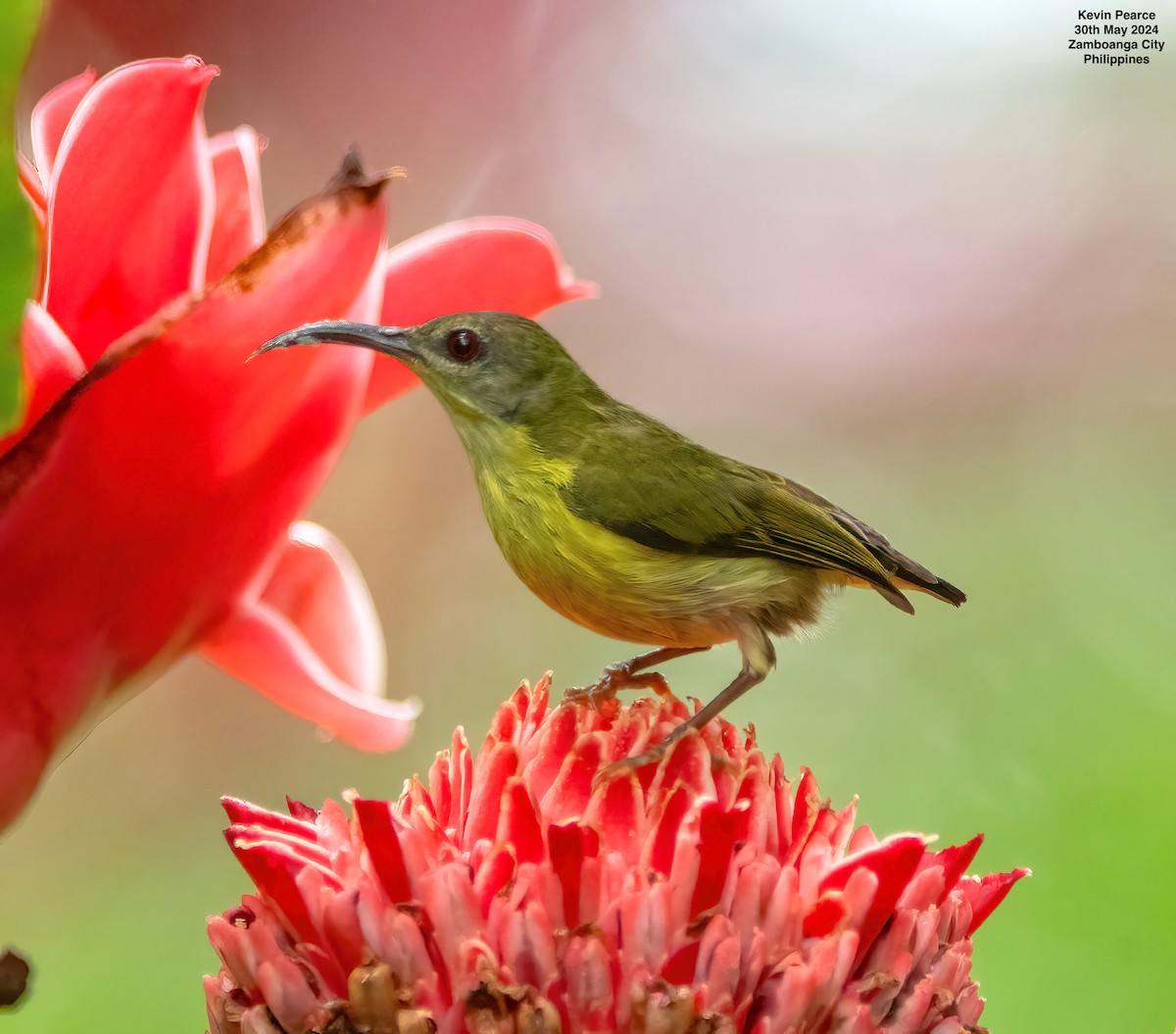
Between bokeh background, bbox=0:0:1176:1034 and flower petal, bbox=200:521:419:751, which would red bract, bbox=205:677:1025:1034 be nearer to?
flower petal, bbox=200:521:419:751

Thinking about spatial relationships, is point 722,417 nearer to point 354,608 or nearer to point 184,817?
point 184,817

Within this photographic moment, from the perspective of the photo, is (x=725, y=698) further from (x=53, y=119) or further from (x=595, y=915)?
(x=53, y=119)

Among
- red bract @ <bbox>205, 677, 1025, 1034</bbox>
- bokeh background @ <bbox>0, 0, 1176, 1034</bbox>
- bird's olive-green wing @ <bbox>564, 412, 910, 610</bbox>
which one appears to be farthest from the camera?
bokeh background @ <bbox>0, 0, 1176, 1034</bbox>

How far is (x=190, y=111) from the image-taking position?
228mm

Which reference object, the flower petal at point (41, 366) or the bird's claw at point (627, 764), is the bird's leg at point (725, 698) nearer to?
the bird's claw at point (627, 764)

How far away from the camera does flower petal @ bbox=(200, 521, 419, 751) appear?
0.26 meters

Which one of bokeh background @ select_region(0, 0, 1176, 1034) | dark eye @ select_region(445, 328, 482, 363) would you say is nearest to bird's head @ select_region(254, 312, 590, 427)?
dark eye @ select_region(445, 328, 482, 363)

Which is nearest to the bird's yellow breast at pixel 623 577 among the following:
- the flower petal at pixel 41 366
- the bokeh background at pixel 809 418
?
the flower petal at pixel 41 366

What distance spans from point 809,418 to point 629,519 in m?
0.50

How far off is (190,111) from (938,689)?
0.58m

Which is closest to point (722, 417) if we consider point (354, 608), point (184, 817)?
point (184, 817)

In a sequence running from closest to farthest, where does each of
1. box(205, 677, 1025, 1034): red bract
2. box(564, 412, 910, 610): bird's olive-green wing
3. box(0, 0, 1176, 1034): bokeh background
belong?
box(205, 677, 1025, 1034): red bract < box(564, 412, 910, 610): bird's olive-green wing < box(0, 0, 1176, 1034): bokeh background

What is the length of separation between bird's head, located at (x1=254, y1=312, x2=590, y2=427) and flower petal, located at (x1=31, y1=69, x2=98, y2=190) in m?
0.07

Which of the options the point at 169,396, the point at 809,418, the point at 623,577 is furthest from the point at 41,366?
the point at 809,418
